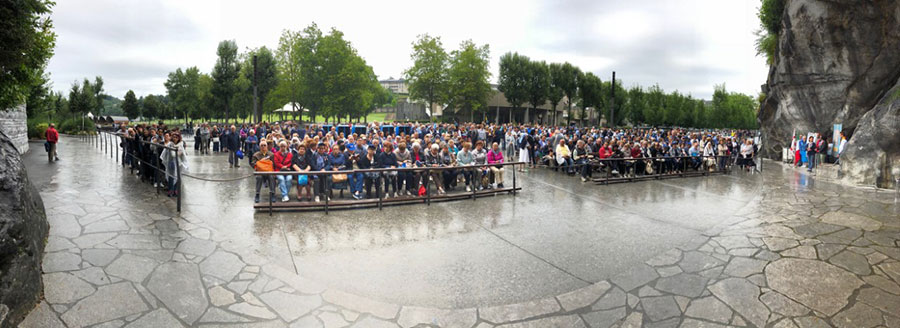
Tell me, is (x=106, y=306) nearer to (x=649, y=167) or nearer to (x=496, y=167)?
(x=496, y=167)

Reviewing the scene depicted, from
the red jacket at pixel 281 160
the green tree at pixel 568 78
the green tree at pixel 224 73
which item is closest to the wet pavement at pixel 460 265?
the red jacket at pixel 281 160

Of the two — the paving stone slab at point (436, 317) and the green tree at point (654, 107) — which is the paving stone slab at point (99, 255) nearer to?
the paving stone slab at point (436, 317)

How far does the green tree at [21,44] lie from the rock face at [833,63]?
27411 millimetres

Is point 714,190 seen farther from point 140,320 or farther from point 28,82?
point 28,82

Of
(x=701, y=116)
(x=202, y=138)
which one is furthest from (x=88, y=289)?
(x=701, y=116)

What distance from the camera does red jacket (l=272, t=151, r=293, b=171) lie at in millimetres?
10148

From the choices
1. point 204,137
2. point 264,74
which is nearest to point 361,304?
point 204,137

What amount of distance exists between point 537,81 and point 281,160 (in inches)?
2228

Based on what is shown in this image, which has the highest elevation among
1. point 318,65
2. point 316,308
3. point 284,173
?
point 318,65

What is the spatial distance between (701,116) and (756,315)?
284 ft

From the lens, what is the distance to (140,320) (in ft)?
14.4

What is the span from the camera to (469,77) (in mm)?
60344

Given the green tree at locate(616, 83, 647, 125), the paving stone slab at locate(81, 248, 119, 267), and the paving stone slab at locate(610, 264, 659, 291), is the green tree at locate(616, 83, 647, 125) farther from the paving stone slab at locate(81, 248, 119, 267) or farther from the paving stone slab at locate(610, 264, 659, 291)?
the paving stone slab at locate(81, 248, 119, 267)

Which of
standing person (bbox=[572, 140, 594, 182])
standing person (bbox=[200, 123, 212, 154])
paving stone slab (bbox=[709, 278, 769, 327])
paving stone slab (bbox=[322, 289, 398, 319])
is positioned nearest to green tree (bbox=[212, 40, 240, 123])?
standing person (bbox=[200, 123, 212, 154])
